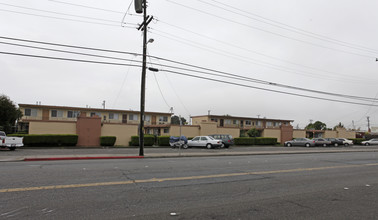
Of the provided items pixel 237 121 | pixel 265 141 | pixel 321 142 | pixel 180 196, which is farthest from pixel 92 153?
pixel 237 121

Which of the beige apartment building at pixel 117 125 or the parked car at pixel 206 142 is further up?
the beige apartment building at pixel 117 125

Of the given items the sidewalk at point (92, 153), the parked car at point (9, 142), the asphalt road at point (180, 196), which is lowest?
the sidewalk at point (92, 153)

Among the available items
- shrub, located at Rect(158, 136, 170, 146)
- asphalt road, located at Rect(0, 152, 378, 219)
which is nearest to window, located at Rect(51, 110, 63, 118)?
shrub, located at Rect(158, 136, 170, 146)

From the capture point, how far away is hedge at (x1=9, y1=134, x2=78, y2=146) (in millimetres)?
26969

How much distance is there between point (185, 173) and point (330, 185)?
468 centimetres

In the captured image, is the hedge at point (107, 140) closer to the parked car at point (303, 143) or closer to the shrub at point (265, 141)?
the shrub at point (265, 141)

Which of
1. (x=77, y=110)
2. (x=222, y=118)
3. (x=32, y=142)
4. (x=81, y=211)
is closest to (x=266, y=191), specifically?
(x=81, y=211)

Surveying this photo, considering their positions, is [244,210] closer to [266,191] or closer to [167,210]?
[167,210]

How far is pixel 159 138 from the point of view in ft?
110

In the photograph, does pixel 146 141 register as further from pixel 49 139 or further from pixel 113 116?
pixel 113 116

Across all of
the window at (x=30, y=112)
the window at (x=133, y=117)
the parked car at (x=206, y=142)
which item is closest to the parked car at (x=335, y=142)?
the parked car at (x=206, y=142)

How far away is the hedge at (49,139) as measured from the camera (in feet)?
88.5

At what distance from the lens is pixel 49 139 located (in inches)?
1097

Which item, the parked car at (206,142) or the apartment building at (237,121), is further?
the apartment building at (237,121)
